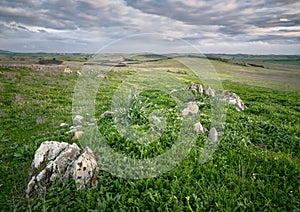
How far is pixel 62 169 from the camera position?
5781 millimetres

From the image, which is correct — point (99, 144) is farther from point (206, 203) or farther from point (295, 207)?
point (295, 207)

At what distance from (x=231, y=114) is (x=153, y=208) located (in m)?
7.57

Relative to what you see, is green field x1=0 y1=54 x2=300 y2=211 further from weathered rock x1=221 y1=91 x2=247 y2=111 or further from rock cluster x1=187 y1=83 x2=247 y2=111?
rock cluster x1=187 y1=83 x2=247 y2=111

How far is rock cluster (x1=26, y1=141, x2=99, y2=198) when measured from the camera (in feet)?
18.0

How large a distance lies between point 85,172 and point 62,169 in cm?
66

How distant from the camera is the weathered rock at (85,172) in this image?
17.9 feet

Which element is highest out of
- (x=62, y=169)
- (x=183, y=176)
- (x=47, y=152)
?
(x=47, y=152)

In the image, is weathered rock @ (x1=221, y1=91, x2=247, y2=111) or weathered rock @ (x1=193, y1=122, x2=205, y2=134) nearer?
weathered rock @ (x1=193, y1=122, x2=205, y2=134)

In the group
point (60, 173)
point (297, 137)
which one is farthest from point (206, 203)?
point (297, 137)

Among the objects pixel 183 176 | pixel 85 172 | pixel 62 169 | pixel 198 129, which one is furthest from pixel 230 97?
pixel 62 169

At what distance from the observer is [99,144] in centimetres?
706

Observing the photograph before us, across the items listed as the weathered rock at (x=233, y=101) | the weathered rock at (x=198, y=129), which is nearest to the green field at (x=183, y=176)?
the weathered rock at (x=198, y=129)

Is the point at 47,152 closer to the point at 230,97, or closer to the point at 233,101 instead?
the point at 233,101

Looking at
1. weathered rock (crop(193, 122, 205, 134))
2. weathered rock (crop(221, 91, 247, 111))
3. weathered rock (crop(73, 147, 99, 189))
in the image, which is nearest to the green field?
weathered rock (crop(73, 147, 99, 189))
